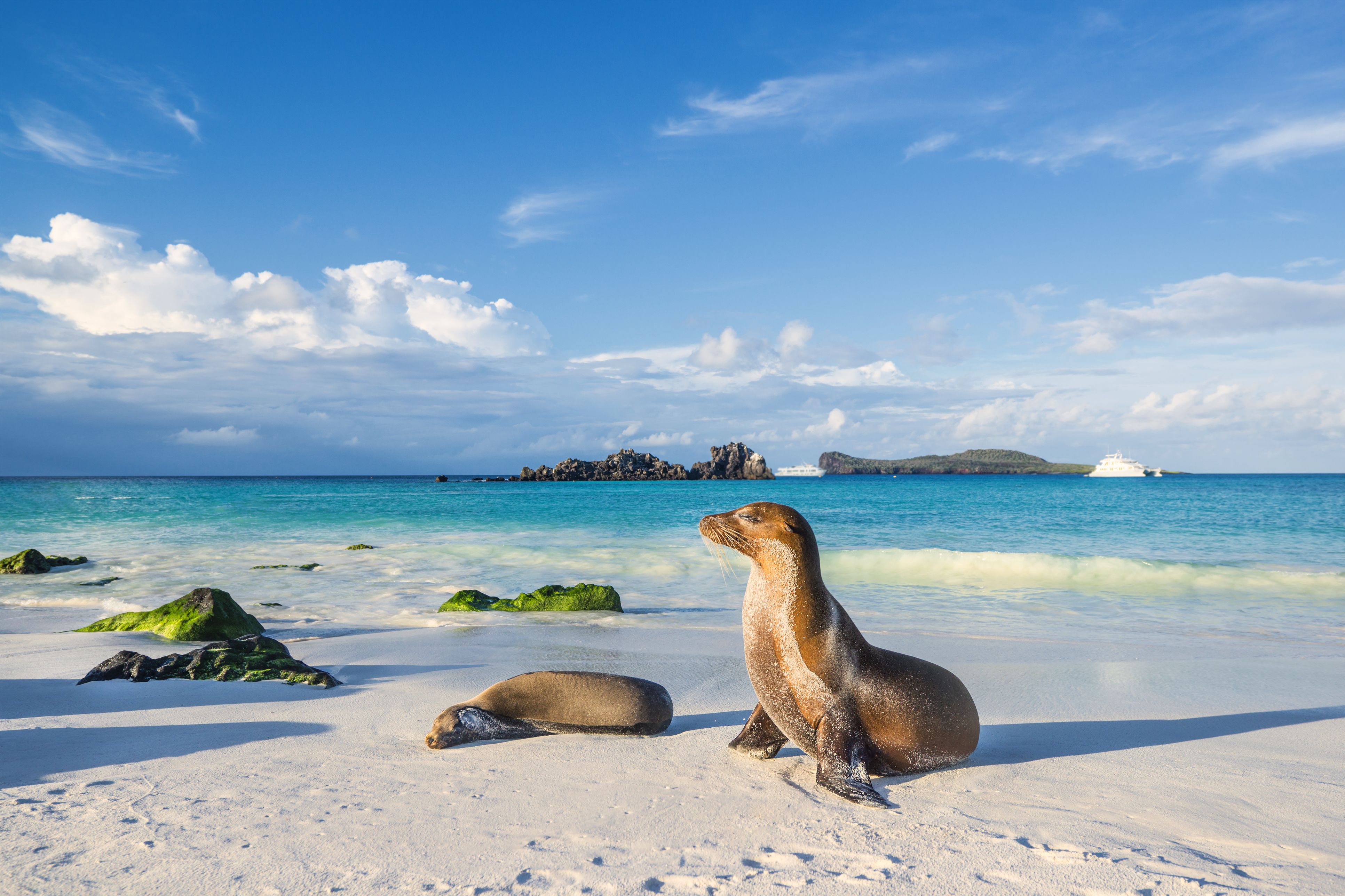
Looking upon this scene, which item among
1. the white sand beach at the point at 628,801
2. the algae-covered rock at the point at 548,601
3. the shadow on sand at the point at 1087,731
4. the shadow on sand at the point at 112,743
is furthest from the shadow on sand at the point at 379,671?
the algae-covered rock at the point at 548,601

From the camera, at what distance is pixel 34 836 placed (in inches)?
118

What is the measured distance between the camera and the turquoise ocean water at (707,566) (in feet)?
34.3

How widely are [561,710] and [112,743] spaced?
242 cm

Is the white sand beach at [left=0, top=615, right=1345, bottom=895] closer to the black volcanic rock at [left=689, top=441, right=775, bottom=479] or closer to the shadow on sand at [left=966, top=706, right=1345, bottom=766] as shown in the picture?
the shadow on sand at [left=966, top=706, right=1345, bottom=766]

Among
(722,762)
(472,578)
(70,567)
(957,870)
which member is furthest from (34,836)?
(70,567)

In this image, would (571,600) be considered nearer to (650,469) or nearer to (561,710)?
(561,710)

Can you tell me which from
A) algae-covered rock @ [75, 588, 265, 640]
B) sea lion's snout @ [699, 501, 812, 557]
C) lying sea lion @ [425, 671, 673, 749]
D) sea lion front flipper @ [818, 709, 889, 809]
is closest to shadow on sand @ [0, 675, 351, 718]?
lying sea lion @ [425, 671, 673, 749]

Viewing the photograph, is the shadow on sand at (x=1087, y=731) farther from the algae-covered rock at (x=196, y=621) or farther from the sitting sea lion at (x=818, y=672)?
the algae-covered rock at (x=196, y=621)

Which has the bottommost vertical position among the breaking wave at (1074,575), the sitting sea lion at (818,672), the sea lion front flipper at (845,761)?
the breaking wave at (1074,575)

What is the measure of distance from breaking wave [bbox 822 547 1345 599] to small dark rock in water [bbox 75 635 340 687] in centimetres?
1073

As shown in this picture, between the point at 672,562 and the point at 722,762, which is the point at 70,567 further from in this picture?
the point at 722,762

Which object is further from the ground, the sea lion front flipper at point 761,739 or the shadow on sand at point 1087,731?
the sea lion front flipper at point 761,739

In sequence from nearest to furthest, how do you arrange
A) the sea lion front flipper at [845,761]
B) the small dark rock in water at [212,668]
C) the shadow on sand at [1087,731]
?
the sea lion front flipper at [845,761] < the shadow on sand at [1087,731] < the small dark rock in water at [212,668]

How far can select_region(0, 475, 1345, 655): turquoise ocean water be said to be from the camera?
10469 millimetres
